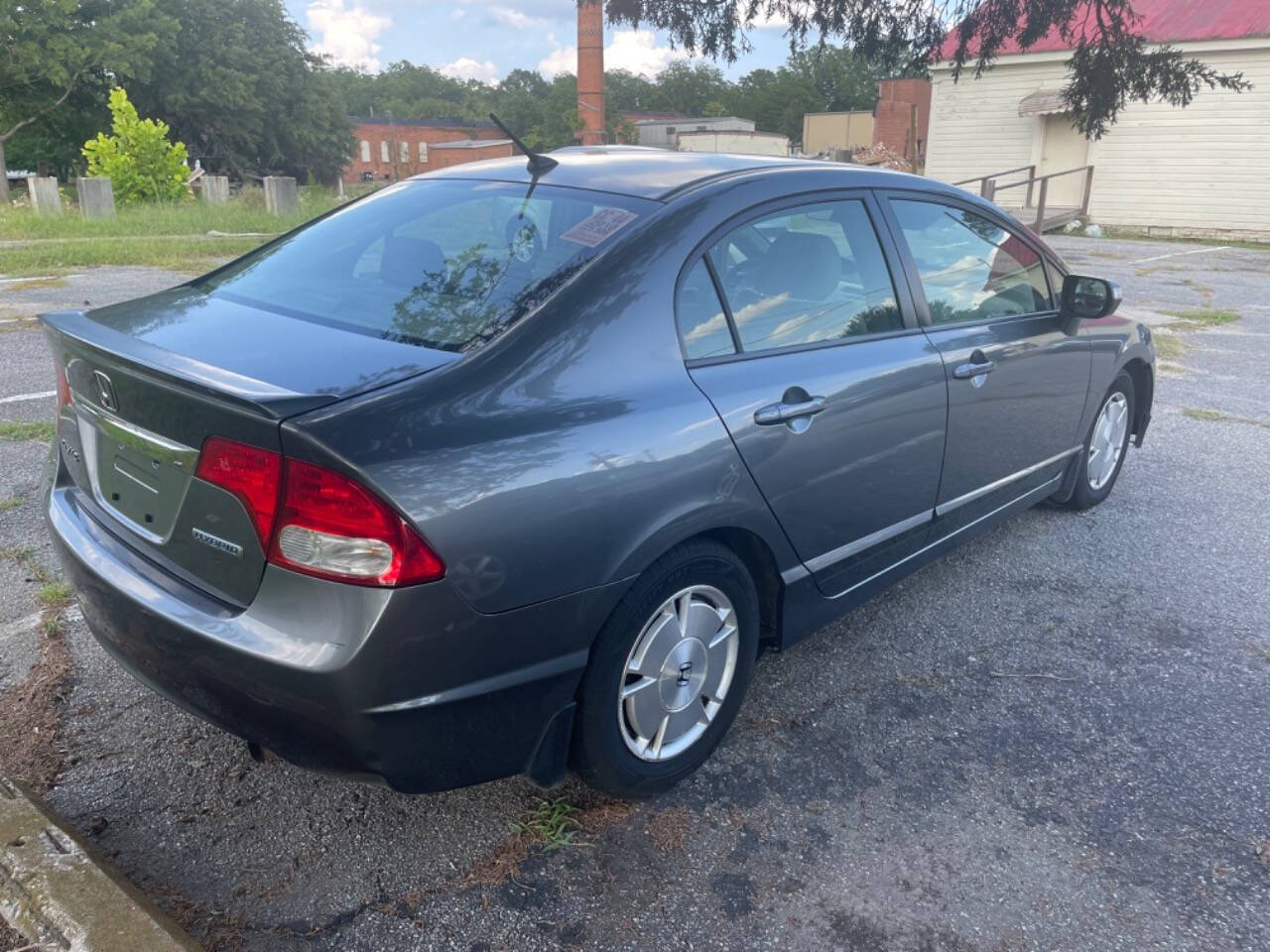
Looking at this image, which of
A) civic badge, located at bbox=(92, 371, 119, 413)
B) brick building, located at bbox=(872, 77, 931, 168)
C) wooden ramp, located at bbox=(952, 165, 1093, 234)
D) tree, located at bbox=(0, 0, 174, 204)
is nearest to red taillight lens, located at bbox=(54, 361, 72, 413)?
civic badge, located at bbox=(92, 371, 119, 413)

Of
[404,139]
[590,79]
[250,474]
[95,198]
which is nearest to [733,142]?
[590,79]

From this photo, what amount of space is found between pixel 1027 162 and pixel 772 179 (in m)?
26.6

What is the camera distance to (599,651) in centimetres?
232

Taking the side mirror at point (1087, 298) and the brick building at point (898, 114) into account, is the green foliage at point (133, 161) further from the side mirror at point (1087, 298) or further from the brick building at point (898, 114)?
the brick building at point (898, 114)

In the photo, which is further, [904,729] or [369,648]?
[904,729]

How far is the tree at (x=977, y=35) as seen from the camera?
9141mm

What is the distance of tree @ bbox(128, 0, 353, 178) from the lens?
4462 centimetres

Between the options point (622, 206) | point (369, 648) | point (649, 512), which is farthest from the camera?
point (622, 206)

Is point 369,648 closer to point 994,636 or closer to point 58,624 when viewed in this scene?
point 58,624

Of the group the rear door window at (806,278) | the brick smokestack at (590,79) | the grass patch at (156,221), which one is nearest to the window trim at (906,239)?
the rear door window at (806,278)

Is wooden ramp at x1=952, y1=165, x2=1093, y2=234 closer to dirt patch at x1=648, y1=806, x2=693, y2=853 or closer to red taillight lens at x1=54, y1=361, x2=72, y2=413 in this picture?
dirt patch at x1=648, y1=806, x2=693, y2=853

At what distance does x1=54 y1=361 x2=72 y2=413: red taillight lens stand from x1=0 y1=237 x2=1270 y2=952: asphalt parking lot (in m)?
0.91

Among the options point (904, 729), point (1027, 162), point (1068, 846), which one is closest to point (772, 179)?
point (904, 729)

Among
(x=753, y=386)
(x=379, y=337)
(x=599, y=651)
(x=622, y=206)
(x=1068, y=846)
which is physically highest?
(x=622, y=206)
